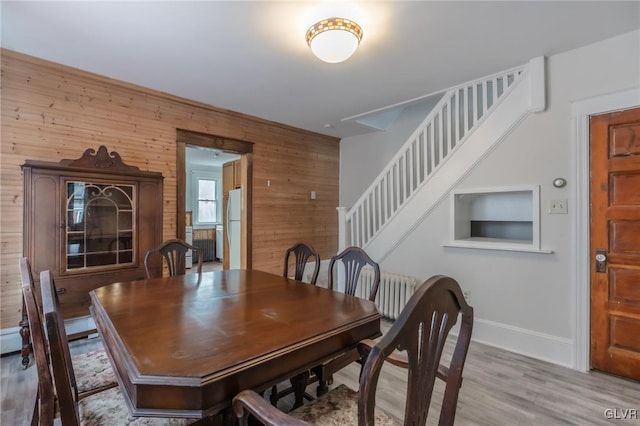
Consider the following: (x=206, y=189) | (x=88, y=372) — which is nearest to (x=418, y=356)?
(x=88, y=372)

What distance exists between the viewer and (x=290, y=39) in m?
2.38

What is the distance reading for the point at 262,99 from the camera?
12.1ft

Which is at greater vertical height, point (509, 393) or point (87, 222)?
point (87, 222)

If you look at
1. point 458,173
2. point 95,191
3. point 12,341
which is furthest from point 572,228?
point 12,341

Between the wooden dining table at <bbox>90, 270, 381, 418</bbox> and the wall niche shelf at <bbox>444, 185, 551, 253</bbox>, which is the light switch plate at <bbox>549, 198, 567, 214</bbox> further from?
the wooden dining table at <bbox>90, 270, 381, 418</bbox>

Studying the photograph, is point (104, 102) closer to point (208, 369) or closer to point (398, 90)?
point (398, 90)

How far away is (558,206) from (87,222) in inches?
166

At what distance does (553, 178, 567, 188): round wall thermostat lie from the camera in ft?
8.46

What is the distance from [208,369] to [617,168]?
3071 millimetres

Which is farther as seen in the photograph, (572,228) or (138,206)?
(138,206)

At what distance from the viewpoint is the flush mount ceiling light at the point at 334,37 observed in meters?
2.07

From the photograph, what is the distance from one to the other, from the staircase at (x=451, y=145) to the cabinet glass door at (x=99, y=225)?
2454 millimetres

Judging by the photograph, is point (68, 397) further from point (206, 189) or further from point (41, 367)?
point (206, 189)

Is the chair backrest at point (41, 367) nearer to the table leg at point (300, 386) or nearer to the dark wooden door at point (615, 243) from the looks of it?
the table leg at point (300, 386)
